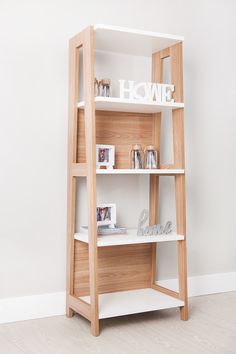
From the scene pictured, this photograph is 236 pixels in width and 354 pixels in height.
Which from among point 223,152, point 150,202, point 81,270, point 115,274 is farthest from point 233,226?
point 81,270

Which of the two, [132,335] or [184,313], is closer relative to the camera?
[132,335]

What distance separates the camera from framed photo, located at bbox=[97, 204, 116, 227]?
285 centimetres

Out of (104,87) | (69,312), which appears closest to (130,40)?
(104,87)

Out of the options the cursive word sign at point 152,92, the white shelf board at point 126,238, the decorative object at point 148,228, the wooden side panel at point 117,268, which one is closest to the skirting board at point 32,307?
the wooden side panel at point 117,268

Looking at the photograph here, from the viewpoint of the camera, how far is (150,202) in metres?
3.10

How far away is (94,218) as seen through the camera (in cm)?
254

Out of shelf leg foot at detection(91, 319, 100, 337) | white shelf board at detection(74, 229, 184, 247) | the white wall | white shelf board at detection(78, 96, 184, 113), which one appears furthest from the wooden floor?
white shelf board at detection(78, 96, 184, 113)

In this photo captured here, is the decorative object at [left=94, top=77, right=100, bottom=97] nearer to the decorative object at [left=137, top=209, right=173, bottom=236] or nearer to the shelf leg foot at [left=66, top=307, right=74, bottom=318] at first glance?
the decorative object at [left=137, top=209, right=173, bottom=236]

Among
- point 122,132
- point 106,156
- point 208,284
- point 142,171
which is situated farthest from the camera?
point 208,284

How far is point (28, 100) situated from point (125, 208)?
34.4 inches

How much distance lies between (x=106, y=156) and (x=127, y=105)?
34 centimetres

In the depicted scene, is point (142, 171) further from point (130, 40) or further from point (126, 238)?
point (130, 40)

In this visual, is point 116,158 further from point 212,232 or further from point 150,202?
point 212,232

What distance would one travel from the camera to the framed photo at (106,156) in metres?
2.87
